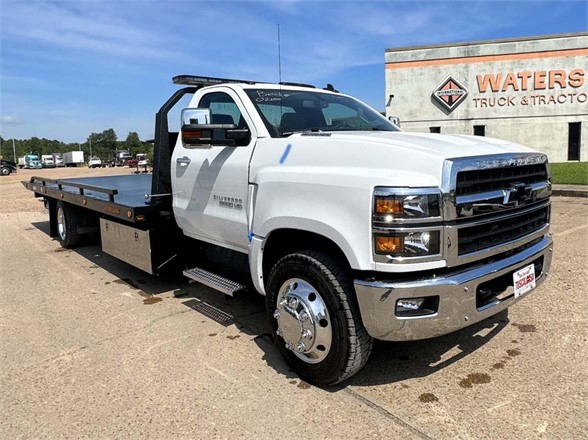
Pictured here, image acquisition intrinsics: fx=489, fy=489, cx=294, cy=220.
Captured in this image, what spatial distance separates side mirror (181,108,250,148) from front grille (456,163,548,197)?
1746 millimetres

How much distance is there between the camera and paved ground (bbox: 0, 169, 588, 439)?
283 centimetres

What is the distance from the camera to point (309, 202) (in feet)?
10.4

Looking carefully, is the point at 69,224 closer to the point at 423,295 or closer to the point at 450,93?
the point at 423,295

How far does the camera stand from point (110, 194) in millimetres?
5711

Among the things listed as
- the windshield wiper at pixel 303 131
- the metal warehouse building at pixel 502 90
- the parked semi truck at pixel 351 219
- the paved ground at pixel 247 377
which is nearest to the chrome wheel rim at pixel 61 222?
the paved ground at pixel 247 377

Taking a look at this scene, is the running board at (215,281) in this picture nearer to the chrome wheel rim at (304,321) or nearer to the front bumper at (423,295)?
the chrome wheel rim at (304,321)

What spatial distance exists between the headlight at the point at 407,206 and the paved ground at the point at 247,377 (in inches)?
47.0

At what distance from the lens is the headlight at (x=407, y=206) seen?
8.89ft

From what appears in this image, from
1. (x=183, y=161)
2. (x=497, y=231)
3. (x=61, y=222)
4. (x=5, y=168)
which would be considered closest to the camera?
(x=497, y=231)

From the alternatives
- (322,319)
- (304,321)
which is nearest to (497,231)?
(322,319)

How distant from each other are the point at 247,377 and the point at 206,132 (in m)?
1.85

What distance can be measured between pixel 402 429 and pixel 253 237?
168 cm

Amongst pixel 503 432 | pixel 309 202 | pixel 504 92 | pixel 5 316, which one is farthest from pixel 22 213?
pixel 504 92

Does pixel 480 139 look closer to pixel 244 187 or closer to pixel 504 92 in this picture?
pixel 244 187
